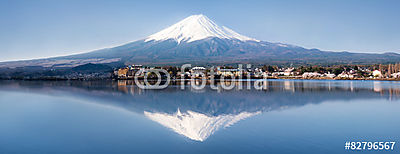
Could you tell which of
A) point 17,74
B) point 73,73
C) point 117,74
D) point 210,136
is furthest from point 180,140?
point 17,74

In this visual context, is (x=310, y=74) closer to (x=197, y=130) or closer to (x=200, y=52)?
(x=200, y=52)

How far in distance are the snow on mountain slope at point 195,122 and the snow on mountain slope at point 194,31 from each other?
231ft

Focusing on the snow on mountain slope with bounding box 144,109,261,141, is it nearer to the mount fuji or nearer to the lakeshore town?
the lakeshore town

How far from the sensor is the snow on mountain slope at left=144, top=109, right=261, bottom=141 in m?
5.48

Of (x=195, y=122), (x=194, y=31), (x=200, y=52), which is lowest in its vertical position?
(x=195, y=122)

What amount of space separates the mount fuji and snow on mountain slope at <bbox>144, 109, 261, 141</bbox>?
164 ft

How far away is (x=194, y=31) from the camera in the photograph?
83875 millimetres

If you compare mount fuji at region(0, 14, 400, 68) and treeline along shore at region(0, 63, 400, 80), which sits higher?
mount fuji at region(0, 14, 400, 68)

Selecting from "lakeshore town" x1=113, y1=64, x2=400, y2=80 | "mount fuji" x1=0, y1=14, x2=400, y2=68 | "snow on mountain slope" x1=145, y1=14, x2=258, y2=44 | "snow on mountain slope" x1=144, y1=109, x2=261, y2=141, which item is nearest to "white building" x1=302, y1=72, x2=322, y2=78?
"lakeshore town" x1=113, y1=64, x2=400, y2=80

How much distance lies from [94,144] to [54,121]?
2.80m

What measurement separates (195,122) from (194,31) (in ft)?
257

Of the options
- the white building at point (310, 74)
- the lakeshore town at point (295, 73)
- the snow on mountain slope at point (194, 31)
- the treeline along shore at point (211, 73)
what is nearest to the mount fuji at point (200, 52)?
the snow on mountain slope at point (194, 31)

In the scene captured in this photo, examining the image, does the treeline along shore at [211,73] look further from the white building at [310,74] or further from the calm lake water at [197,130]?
the calm lake water at [197,130]

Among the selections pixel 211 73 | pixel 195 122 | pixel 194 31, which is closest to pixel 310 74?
pixel 211 73
